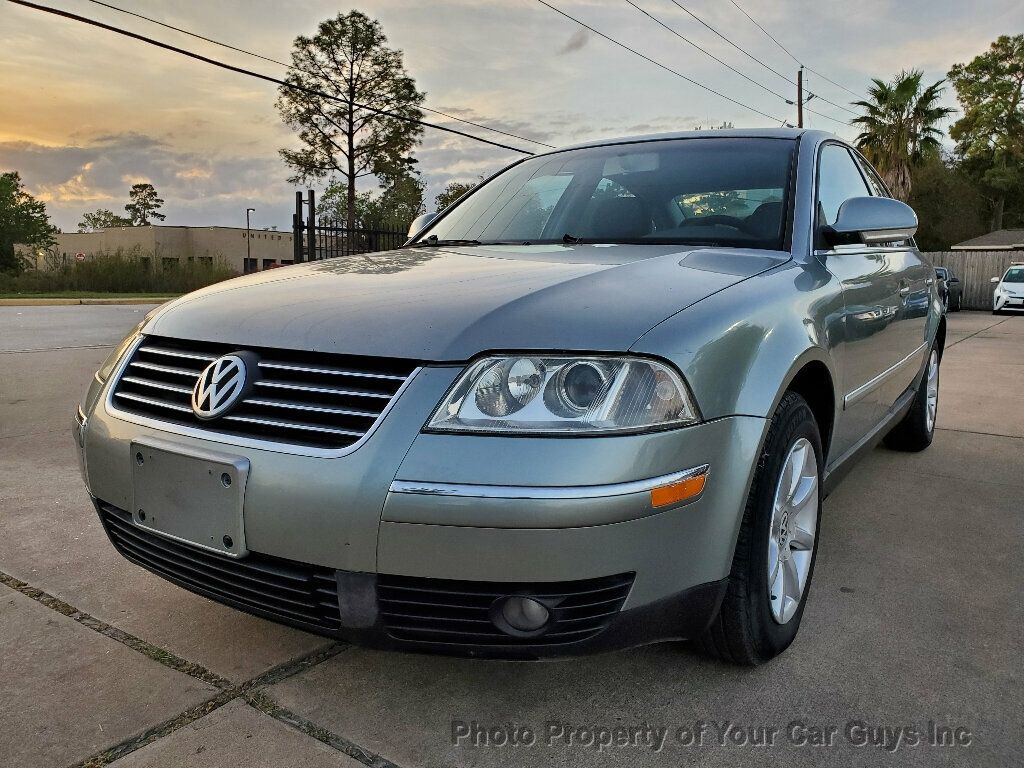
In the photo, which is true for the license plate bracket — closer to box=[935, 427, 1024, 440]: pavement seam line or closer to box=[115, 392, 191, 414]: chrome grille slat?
box=[115, 392, 191, 414]: chrome grille slat

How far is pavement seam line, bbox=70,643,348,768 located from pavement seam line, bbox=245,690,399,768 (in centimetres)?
5

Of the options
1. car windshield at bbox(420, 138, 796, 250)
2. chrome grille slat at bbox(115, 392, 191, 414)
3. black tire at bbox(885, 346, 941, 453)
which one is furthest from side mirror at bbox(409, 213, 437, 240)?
black tire at bbox(885, 346, 941, 453)

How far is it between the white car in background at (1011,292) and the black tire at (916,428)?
1962 cm

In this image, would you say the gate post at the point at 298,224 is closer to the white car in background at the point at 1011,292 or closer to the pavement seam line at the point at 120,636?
the pavement seam line at the point at 120,636

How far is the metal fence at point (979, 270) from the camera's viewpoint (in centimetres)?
2477

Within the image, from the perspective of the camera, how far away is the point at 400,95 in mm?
31766

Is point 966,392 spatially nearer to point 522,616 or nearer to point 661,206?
point 661,206

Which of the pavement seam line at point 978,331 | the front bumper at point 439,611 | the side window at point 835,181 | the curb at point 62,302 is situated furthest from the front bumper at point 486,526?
the curb at point 62,302

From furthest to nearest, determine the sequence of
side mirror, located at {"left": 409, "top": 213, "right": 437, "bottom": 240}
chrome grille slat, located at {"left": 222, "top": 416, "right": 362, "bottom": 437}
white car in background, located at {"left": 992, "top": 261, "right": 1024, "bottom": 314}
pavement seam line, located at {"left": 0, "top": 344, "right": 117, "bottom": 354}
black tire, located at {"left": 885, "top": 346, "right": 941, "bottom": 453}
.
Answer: white car in background, located at {"left": 992, "top": 261, "right": 1024, "bottom": 314}, pavement seam line, located at {"left": 0, "top": 344, "right": 117, "bottom": 354}, black tire, located at {"left": 885, "top": 346, "right": 941, "bottom": 453}, side mirror, located at {"left": 409, "top": 213, "right": 437, "bottom": 240}, chrome grille slat, located at {"left": 222, "top": 416, "right": 362, "bottom": 437}

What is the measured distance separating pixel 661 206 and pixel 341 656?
1810 mm

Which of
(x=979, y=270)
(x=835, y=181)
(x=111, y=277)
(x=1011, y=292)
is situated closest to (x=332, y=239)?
(x=835, y=181)

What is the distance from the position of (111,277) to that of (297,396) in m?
30.3

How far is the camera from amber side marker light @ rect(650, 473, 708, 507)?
5.22 ft

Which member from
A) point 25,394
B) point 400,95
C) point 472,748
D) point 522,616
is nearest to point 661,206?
point 522,616
